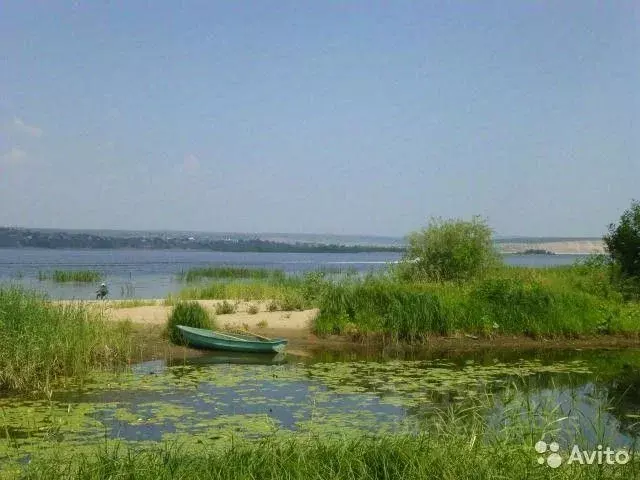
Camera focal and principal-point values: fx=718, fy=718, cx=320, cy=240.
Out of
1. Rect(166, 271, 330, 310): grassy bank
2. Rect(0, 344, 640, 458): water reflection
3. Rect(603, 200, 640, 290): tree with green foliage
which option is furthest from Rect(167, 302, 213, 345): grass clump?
Rect(603, 200, 640, 290): tree with green foliage

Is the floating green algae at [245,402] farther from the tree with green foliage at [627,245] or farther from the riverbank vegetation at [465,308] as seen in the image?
the tree with green foliage at [627,245]

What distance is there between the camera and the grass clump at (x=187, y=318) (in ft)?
56.6

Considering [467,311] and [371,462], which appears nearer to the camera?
[371,462]

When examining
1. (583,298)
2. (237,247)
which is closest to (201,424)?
(583,298)

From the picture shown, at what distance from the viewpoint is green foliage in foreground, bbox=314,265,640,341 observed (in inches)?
712

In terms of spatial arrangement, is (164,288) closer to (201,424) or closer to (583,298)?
(583,298)

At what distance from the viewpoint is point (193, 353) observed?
16078mm

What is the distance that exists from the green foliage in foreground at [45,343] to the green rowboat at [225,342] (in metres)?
2.14

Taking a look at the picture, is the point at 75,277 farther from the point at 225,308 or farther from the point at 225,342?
the point at 225,342

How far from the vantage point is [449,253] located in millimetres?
24422

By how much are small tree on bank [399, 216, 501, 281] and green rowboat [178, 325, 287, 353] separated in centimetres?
899

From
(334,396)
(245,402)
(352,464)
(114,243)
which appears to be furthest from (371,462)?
(114,243)

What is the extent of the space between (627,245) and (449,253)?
20.2 feet

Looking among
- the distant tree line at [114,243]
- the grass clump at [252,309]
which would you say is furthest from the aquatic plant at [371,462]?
the distant tree line at [114,243]
